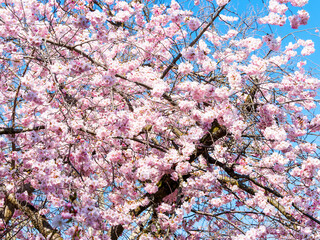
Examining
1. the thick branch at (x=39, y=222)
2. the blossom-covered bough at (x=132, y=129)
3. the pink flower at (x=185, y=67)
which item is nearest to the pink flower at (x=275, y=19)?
the blossom-covered bough at (x=132, y=129)

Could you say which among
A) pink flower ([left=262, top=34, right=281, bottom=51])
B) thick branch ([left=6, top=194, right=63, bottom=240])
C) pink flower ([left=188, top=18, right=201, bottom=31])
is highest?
pink flower ([left=188, top=18, right=201, bottom=31])

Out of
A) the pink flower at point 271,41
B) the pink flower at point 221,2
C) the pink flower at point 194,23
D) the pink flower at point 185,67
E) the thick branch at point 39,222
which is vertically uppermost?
the pink flower at point 221,2

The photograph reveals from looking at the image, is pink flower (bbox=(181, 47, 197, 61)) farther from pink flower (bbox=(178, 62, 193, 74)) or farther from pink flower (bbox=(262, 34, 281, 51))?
pink flower (bbox=(262, 34, 281, 51))

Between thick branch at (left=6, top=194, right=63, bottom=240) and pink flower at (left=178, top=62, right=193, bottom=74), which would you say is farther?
thick branch at (left=6, top=194, right=63, bottom=240)

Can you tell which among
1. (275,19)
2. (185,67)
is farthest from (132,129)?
(275,19)

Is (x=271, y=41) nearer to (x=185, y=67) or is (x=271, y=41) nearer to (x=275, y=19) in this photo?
(x=275, y=19)

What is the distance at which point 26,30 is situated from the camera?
3680mm

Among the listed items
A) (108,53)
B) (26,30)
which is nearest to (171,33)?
(108,53)

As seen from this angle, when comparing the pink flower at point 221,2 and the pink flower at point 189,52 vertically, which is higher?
the pink flower at point 221,2

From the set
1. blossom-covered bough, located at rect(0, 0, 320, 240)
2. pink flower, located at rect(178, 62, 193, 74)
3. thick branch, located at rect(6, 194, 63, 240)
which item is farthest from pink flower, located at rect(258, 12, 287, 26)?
thick branch, located at rect(6, 194, 63, 240)

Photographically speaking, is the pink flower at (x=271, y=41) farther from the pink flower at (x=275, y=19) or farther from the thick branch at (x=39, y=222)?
the thick branch at (x=39, y=222)

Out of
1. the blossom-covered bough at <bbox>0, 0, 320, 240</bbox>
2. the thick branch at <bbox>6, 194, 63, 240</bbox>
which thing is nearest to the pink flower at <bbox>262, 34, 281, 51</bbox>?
the blossom-covered bough at <bbox>0, 0, 320, 240</bbox>

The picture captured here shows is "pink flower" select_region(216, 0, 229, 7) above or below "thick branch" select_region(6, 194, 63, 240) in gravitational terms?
above

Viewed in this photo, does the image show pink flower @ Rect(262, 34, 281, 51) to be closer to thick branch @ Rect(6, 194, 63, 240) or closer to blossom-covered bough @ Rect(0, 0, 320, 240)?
blossom-covered bough @ Rect(0, 0, 320, 240)
